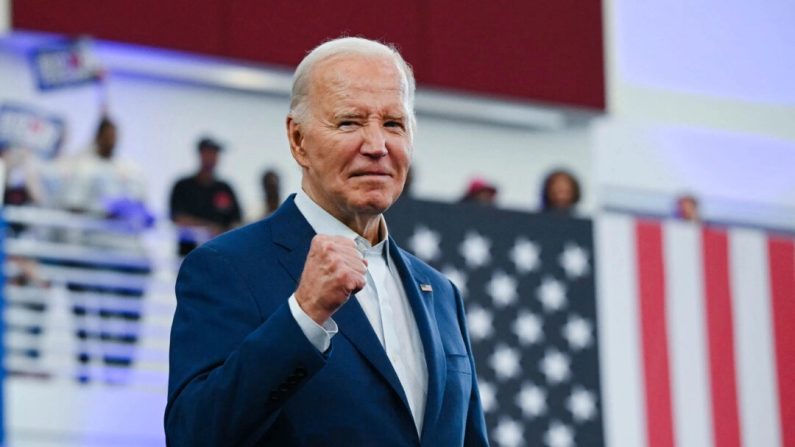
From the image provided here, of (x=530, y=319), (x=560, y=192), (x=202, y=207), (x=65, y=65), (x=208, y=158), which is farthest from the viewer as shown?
(x=65, y=65)

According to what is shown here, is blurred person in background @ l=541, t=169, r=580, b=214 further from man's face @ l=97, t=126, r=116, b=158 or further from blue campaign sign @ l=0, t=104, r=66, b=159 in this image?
blue campaign sign @ l=0, t=104, r=66, b=159

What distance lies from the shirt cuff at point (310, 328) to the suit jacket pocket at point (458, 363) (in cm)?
36

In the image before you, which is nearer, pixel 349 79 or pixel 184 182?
pixel 349 79

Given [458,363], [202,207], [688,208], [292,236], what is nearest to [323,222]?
[292,236]

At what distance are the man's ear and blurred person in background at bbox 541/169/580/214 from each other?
26.5ft

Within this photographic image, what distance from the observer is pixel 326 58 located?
2.76 meters

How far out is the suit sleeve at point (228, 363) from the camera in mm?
2508

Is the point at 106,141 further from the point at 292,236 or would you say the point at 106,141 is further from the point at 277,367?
the point at 277,367

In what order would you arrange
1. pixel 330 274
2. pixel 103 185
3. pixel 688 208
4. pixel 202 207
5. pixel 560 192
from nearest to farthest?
pixel 330 274 < pixel 103 185 < pixel 202 207 < pixel 560 192 < pixel 688 208

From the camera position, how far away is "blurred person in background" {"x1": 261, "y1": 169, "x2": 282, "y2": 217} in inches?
422

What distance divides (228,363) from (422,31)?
36.7 ft

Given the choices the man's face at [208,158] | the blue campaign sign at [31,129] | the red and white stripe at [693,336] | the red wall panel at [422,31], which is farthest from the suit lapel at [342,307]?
the red wall panel at [422,31]

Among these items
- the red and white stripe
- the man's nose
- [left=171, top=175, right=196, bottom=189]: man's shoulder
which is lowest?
the man's nose

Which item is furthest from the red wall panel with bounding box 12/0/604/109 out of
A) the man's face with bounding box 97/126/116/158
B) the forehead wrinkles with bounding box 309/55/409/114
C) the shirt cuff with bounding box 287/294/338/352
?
the shirt cuff with bounding box 287/294/338/352
